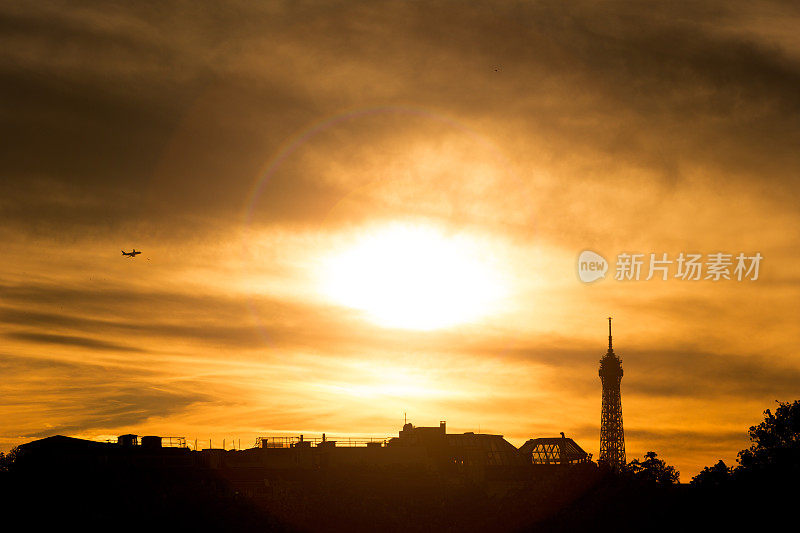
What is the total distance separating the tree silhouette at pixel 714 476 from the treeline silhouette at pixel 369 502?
787mm

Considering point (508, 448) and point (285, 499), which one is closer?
point (285, 499)

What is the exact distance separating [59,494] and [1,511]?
234 inches

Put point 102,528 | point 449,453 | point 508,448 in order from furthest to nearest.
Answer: point 508,448 < point 449,453 < point 102,528

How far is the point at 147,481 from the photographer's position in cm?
8131

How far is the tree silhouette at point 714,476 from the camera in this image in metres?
90.9

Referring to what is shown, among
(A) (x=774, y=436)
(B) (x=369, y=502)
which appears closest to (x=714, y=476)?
(A) (x=774, y=436)

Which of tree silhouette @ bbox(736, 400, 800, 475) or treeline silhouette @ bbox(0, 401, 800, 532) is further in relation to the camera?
tree silhouette @ bbox(736, 400, 800, 475)

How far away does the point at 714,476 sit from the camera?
10081 cm

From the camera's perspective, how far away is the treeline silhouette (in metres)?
70.1

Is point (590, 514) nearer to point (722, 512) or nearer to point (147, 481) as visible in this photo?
point (722, 512)

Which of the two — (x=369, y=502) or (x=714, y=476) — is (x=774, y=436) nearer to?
(x=714, y=476)

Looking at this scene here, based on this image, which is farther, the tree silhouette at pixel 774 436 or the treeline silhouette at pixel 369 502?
the tree silhouette at pixel 774 436

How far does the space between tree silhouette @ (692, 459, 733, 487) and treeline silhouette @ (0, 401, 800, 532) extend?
79cm

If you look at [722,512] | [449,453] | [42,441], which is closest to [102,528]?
[42,441]
